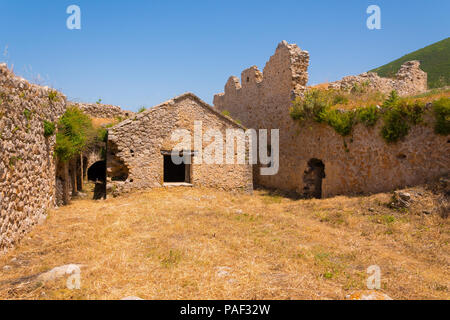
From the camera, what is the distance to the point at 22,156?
243 inches

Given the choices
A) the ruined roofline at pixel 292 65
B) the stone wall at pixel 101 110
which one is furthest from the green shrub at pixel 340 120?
the stone wall at pixel 101 110

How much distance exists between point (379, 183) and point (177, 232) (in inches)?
281

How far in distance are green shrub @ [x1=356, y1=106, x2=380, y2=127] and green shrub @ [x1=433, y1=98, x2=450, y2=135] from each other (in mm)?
2012

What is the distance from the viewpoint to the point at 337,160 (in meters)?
12.1

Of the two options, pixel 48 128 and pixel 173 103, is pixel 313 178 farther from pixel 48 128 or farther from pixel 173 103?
pixel 48 128

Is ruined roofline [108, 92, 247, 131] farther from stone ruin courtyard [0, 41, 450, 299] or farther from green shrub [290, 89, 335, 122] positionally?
green shrub [290, 89, 335, 122]

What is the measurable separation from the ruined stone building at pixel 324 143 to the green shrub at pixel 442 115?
0.80 ft

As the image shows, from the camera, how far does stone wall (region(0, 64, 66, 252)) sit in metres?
5.23

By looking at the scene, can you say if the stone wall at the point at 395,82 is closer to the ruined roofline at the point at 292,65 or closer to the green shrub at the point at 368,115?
the ruined roofline at the point at 292,65

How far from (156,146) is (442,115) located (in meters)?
9.16

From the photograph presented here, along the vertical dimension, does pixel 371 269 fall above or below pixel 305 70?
below

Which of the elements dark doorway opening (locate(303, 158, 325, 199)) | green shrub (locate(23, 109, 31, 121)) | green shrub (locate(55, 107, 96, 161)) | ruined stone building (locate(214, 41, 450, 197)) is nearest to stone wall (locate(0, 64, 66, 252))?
green shrub (locate(23, 109, 31, 121))

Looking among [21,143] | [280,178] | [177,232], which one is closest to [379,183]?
[280,178]
